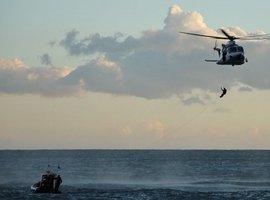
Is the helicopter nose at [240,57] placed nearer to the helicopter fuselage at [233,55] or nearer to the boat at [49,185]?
the helicopter fuselage at [233,55]

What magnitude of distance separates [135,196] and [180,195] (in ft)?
17.5

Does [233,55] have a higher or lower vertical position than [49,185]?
higher

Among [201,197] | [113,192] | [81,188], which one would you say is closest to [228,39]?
[201,197]

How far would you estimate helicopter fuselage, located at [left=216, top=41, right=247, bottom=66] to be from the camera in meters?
66.3

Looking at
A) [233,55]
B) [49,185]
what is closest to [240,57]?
[233,55]

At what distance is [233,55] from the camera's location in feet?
218

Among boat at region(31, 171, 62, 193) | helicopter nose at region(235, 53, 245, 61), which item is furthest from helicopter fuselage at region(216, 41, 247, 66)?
boat at region(31, 171, 62, 193)

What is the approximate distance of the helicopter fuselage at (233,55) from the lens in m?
66.3

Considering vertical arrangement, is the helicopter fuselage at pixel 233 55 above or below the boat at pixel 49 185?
above

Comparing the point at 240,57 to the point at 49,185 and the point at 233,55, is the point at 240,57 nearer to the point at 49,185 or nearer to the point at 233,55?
the point at 233,55

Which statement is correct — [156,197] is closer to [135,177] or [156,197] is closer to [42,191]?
[42,191]

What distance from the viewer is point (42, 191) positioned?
87.4m

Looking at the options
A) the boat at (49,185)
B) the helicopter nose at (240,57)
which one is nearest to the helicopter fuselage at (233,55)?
the helicopter nose at (240,57)

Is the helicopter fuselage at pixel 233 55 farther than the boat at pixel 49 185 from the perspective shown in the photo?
No
